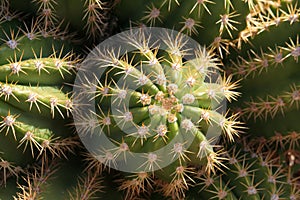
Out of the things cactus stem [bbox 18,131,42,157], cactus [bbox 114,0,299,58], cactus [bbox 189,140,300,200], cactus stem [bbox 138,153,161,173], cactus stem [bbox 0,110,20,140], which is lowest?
cactus [bbox 189,140,300,200]

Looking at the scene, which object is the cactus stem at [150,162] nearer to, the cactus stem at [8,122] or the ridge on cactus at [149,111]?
the ridge on cactus at [149,111]

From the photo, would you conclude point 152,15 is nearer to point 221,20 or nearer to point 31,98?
point 221,20

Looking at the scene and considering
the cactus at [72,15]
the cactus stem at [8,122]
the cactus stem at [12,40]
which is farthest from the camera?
the cactus at [72,15]

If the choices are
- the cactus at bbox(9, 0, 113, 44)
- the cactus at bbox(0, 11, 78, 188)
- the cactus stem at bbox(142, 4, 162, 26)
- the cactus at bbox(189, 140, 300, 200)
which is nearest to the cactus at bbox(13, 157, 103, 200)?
the cactus at bbox(0, 11, 78, 188)

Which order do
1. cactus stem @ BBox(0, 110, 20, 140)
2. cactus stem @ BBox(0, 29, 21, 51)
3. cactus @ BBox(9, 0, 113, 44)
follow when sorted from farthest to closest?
1. cactus @ BBox(9, 0, 113, 44)
2. cactus stem @ BBox(0, 29, 21, 51)
3. cactus stem @ BBox(0, 110, 20, 140)

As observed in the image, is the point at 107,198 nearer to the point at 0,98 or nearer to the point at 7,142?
the point at 7,142

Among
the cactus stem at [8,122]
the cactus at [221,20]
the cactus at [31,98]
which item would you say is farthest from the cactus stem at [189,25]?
the cactus stem at [8,122]

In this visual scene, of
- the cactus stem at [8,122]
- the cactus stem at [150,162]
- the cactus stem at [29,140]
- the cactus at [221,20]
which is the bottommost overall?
the cactus stem at [150,162]

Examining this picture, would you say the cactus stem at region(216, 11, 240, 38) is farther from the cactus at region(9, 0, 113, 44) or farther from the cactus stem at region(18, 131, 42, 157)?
the cactus stem at region(18, 131, 42, 157)
